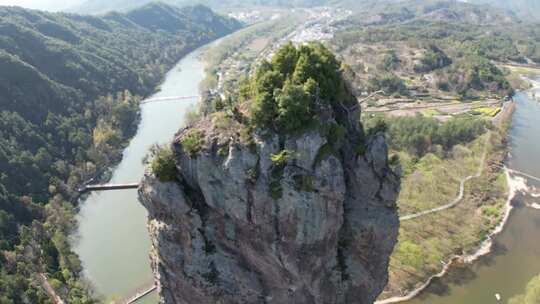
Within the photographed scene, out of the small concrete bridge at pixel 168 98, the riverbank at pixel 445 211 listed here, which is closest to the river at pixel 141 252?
the riverbank at pixel 445 211

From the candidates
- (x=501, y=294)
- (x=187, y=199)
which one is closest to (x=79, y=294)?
(x=187, y=199)

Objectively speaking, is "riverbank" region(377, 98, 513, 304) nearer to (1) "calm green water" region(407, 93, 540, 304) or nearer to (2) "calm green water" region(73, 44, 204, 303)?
(1) "calm green water" region(407, 93, 540, 304)

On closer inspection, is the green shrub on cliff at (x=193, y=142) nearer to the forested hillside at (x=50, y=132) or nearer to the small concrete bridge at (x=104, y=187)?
the forested hillside at (x=50, y=132)

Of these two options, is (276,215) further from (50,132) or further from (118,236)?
(50,132)

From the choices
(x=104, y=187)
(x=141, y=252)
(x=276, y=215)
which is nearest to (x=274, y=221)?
(x=276, y=215)

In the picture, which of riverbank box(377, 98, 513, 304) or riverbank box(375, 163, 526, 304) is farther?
riverbank box(377, 98, 513, 304)


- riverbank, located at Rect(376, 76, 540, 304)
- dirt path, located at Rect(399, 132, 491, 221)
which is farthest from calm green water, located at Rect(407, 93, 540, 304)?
dirt path, located at Rect(399, 132, 491, 221)

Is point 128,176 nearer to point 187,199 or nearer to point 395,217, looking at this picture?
point 187,199
